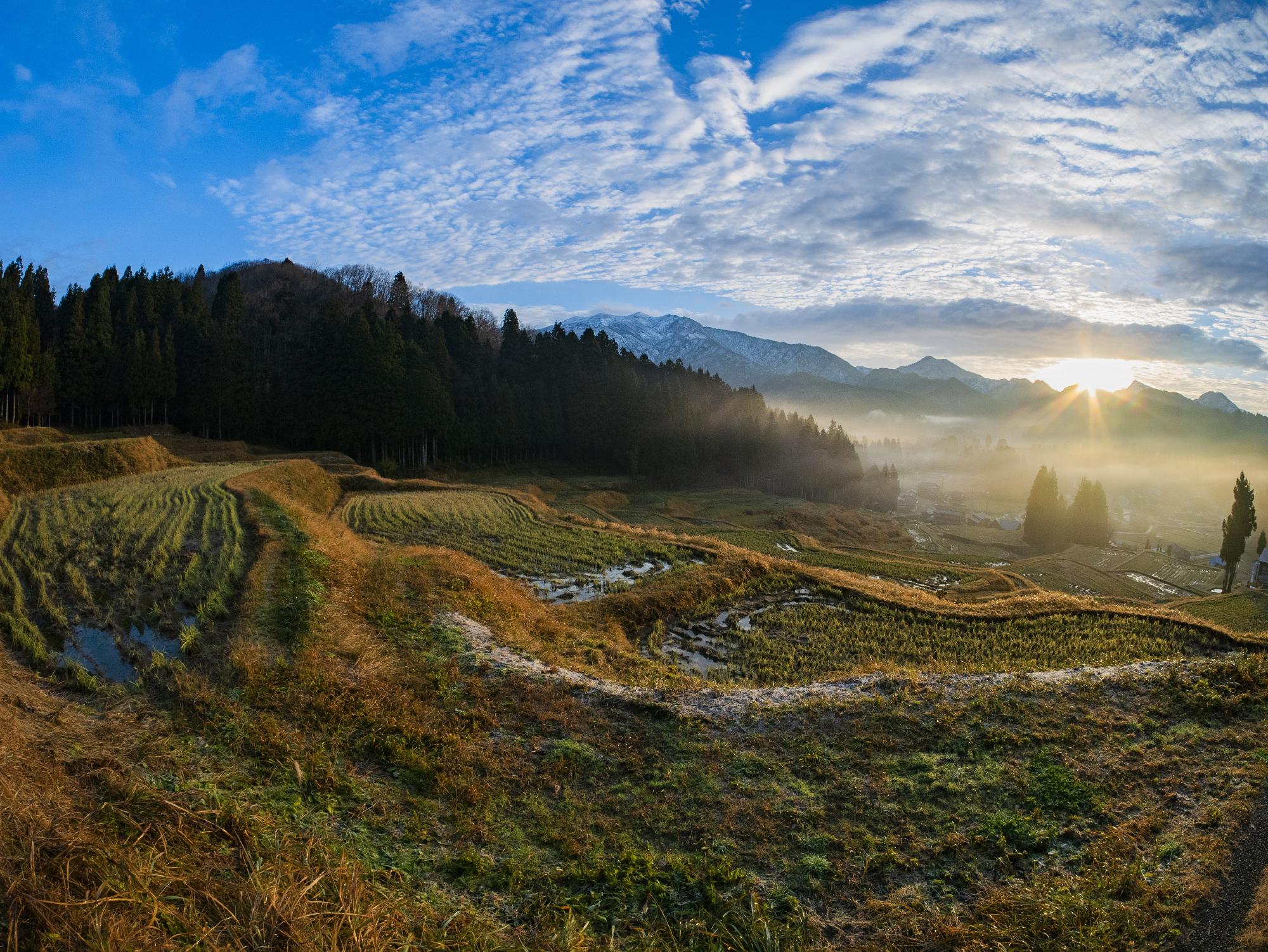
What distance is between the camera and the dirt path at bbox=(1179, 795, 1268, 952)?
19.7ft

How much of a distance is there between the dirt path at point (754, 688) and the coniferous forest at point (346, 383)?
42714 millimetres

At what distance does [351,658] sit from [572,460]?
57070 millimetres

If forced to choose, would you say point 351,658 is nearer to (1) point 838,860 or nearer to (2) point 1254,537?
(1) point 838,860

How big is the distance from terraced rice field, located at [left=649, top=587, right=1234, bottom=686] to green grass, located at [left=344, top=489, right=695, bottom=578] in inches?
248

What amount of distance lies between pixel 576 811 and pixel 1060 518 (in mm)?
92556

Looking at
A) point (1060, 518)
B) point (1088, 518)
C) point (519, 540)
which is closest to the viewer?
point (519, 540)

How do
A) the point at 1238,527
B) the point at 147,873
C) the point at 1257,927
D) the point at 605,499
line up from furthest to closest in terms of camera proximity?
the point at 1238,527 → the point at 605,499 → the point at 1257,927 → the point at 147,873

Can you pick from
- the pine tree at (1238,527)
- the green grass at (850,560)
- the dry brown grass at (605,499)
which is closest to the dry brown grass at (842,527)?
the green grass at (850,560)

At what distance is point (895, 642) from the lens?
17875 mm

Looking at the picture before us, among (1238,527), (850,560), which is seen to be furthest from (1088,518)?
(850,560)

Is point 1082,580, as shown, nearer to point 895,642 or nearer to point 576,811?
point 895,642

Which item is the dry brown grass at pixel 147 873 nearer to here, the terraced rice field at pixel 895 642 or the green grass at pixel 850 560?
the terraced rice field at pixel 895 642

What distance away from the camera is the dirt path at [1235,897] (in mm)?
5992

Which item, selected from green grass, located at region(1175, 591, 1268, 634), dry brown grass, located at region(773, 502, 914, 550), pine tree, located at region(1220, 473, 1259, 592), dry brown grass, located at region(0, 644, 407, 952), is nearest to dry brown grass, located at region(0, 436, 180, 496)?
dry brown grass, located at region(0, 644, 407, 952)
